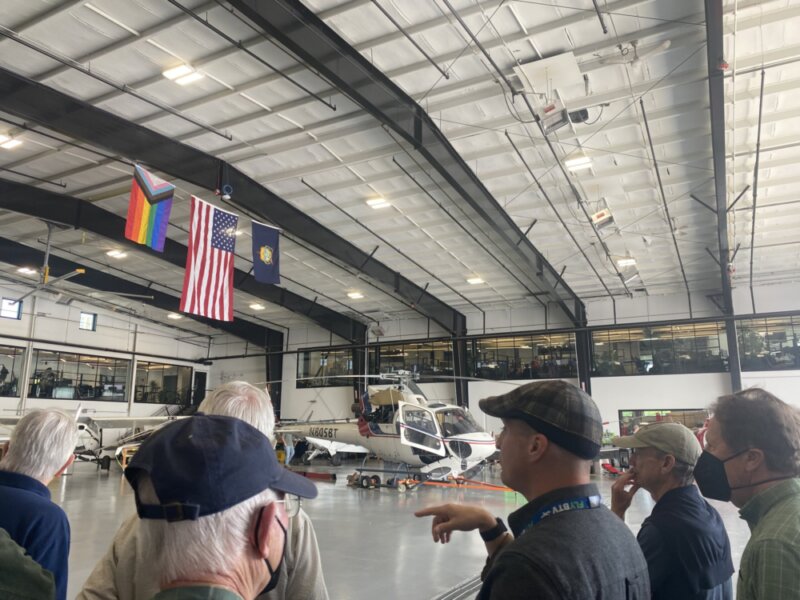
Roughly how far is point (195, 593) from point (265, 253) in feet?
35.3

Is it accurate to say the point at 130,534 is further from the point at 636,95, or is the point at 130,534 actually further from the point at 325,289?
the point at 325,289

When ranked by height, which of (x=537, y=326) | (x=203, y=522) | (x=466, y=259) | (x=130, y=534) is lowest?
(x=130, y=534)

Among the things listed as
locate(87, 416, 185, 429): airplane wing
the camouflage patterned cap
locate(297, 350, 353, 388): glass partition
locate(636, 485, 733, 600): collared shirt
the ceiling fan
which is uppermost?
the ceiling fan

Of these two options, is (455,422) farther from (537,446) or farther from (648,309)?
(537,446)

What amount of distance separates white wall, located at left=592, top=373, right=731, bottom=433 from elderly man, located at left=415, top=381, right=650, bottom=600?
1773 cm

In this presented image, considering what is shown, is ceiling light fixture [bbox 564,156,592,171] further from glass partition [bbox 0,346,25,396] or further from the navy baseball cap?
glass partition [bbox 0,346,25,396]

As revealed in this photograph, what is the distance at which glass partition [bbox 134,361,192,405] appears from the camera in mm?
24141

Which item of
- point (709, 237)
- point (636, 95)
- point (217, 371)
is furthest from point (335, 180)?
point (217, 371)

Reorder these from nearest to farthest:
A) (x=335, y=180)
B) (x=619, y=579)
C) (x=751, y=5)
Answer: (x=619, y=579), (x=751, y=5), (x=335, y=180)

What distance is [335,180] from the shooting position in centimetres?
1209

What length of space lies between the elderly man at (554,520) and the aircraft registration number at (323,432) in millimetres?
12958

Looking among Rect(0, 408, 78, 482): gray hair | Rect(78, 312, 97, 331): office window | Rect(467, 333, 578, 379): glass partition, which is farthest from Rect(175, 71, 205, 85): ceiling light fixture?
Rect(78, 312, 97, 331): office window

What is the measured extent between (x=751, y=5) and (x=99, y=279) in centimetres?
1977

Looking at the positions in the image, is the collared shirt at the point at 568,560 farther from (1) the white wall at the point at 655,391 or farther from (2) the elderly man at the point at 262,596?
(1) the white wall at the point at 655,391
